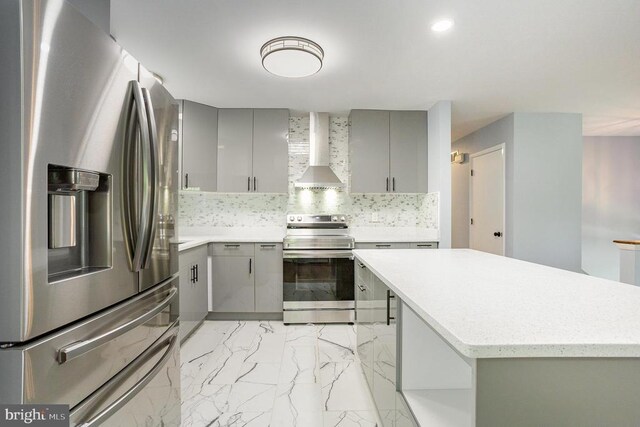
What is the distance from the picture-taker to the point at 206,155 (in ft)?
11.5

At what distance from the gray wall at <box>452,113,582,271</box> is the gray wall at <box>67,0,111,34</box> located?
4272 millimetres

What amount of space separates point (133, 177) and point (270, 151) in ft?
8.73

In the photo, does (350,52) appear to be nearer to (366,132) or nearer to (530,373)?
(366,132)

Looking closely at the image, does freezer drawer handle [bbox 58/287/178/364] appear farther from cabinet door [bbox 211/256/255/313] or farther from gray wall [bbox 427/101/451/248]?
gray wall [bbox 427/101/451/248]

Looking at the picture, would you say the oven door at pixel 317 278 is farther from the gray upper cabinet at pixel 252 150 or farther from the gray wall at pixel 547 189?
the gray wall at pixel 547 189

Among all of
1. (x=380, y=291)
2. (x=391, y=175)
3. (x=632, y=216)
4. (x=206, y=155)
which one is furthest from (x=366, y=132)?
(x=632, y=216)

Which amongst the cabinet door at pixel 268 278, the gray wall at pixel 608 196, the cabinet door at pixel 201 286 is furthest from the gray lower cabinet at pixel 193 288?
the gray wall at pixel 608 196

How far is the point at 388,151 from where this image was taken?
3678mm

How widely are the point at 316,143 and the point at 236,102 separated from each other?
1046mm

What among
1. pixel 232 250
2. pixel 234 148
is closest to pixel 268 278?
pixel 232 250

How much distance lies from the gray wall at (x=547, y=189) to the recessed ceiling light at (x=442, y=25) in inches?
95.2

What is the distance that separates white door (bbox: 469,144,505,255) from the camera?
4.12 meters

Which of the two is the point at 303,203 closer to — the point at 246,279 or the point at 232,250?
the point at 232,250

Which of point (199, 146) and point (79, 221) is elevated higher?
point (199, 146)
